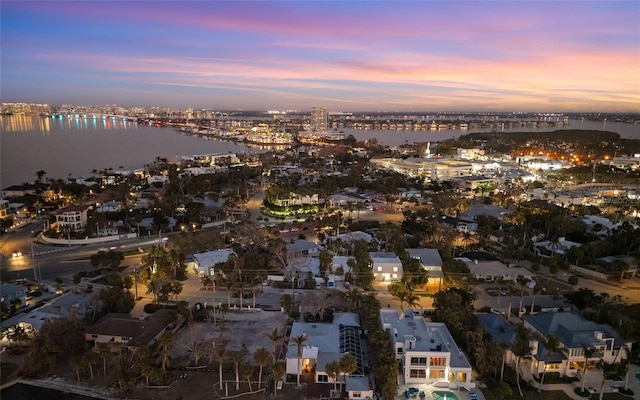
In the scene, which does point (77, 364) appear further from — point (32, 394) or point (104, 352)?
point (32, 394)

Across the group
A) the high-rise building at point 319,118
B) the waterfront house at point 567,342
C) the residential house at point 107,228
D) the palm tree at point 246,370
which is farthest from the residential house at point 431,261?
the high-rise building at point 319,118

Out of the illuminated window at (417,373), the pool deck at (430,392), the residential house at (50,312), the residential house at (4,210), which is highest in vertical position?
the residential house at (4,210)

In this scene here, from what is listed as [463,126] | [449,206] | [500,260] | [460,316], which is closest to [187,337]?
[460,316]

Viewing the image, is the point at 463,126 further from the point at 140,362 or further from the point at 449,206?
the point at 140,362

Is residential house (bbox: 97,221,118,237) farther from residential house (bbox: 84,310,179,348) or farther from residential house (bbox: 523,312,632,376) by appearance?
residential house (bbox: 523,312,632,376)

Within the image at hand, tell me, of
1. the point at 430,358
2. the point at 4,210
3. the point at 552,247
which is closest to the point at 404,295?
the point at 430,358

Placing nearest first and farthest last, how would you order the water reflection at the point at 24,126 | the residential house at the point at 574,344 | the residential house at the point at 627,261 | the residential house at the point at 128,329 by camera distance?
1. the residential house at the point at 574,344
2. the residential house at the point at 128,329
3. the residential house at the point at 627,261
4. the water reflection at the point at 24,126

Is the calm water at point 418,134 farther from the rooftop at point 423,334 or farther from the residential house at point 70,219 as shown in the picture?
the rooftop at point 423,334
